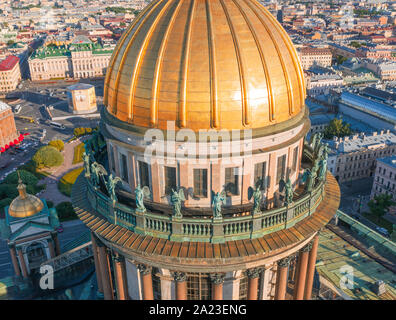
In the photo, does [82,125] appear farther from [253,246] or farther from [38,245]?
[253,246]

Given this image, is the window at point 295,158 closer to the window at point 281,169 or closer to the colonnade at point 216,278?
the window at point 281,169

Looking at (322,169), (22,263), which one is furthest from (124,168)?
(22,263)

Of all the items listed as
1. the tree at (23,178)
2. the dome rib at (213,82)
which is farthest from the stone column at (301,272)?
the tree at (23,178)

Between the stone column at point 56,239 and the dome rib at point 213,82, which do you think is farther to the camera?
the stone column at point 56,239

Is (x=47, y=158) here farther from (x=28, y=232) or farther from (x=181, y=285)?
(x=181, y=285)

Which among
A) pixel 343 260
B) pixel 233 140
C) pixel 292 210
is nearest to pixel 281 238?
pixel 292 210

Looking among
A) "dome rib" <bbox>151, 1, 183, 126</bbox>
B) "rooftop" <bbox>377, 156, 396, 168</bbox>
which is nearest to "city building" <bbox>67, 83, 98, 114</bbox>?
"rooftop" <bbox>377, 156, 396, 168</bbox>

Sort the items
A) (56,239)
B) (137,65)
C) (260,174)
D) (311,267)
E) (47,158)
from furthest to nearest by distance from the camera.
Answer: (47,158), (56,239), (311,267), (260,174), (137,65)
